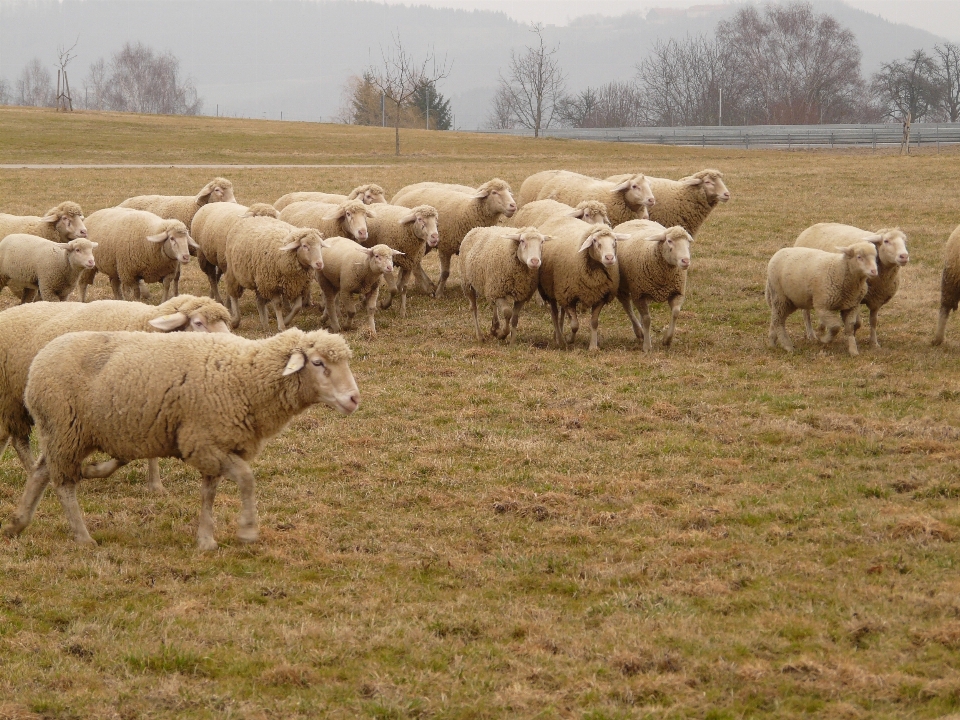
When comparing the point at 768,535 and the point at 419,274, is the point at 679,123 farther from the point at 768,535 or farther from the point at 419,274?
the point at 768,535

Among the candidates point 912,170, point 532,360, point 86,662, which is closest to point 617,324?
point 532,360

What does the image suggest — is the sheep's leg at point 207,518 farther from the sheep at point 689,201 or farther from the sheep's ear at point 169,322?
the sheep at point 689,201

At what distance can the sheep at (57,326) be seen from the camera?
28.1ft

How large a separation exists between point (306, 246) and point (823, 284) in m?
6.51

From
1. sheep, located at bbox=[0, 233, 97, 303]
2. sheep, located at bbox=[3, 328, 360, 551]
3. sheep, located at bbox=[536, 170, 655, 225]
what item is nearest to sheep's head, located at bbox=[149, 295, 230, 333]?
sheep, located at bbox=[3, 328, 360, 551]

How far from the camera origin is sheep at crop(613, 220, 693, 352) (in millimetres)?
13988

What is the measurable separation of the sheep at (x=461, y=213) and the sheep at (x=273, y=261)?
3.03 metres

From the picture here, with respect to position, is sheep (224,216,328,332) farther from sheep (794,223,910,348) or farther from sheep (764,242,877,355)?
sheep (794,223,910,348)

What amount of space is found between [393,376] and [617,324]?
4096mm

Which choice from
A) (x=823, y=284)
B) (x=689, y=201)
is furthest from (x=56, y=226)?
(x=823, y=284)

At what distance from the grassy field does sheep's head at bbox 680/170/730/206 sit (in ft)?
13.1

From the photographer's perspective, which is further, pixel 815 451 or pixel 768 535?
pixel 815 451

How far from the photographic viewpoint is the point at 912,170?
3509 centimetres

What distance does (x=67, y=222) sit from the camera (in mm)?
15805
